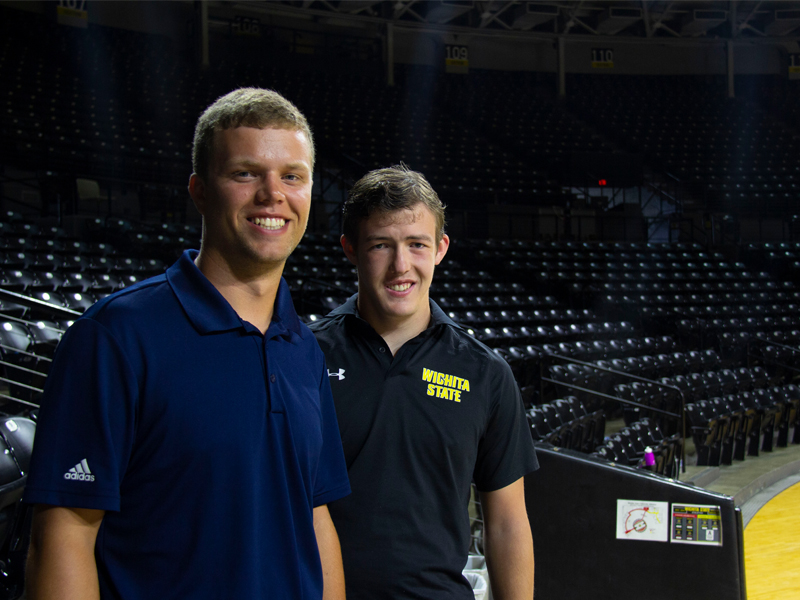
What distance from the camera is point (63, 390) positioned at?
910 mm

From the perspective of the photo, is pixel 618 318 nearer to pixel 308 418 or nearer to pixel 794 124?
pixel 308 418

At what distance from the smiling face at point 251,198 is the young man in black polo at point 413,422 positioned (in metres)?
0.40

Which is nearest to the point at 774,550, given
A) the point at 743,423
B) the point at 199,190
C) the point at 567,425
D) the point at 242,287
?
the point at 567,425

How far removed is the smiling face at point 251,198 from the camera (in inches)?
43.1

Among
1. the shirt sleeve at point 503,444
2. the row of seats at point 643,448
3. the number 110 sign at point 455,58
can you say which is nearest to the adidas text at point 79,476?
the shirt sleeve at point 503,444

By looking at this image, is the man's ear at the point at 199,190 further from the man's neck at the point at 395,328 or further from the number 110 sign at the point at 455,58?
the number 110 sign at the point at 455,58

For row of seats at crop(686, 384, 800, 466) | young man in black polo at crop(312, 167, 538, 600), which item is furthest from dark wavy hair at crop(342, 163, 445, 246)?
row of seats at crop(686, 384, 800, 466)

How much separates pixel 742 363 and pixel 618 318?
192 cm

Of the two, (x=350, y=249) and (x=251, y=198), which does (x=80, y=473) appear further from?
(x=350, y=249)

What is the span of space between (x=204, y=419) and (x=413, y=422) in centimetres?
57

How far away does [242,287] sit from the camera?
3.72 feet

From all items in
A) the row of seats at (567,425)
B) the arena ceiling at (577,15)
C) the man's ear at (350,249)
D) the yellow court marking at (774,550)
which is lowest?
the yellow court marking at (774,550)

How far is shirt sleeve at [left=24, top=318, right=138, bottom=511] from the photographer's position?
0.90 m

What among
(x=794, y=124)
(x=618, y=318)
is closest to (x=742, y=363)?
(x=618, y=318)
